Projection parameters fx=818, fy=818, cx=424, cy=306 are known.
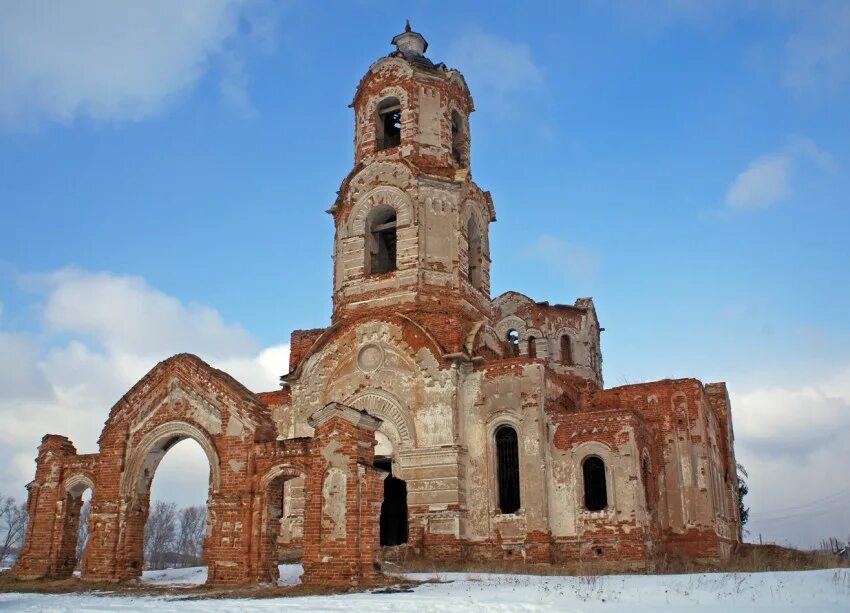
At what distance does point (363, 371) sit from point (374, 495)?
7.87 metres

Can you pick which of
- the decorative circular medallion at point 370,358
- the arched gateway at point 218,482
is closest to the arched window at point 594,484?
the decorative circular medallion at point 370,358

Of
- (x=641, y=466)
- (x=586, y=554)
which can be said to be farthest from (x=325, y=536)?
(x=641, y=466)

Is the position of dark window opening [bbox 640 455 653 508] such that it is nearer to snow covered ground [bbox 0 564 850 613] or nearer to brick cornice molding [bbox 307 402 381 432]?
snow covered ground [bbox 0 564 850 613]

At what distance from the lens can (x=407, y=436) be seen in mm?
20656

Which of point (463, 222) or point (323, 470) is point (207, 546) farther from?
point (463, 222)

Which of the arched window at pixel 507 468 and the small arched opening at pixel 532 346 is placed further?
the small arched opening at pixel 532 346

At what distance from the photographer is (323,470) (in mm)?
14328

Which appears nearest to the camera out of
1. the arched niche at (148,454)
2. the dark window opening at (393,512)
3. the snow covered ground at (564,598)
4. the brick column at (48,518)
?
the snow covered ground at (564,598)

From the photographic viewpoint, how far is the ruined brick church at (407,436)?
14977 mm

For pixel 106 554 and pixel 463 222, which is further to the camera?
pixel 463 222

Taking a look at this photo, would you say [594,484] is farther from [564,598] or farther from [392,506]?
[564,598]

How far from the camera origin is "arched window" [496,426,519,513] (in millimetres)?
19984

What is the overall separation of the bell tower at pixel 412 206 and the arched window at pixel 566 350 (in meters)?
7.02

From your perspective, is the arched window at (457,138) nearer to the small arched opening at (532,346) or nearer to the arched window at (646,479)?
the small arched opening at (532,346)
